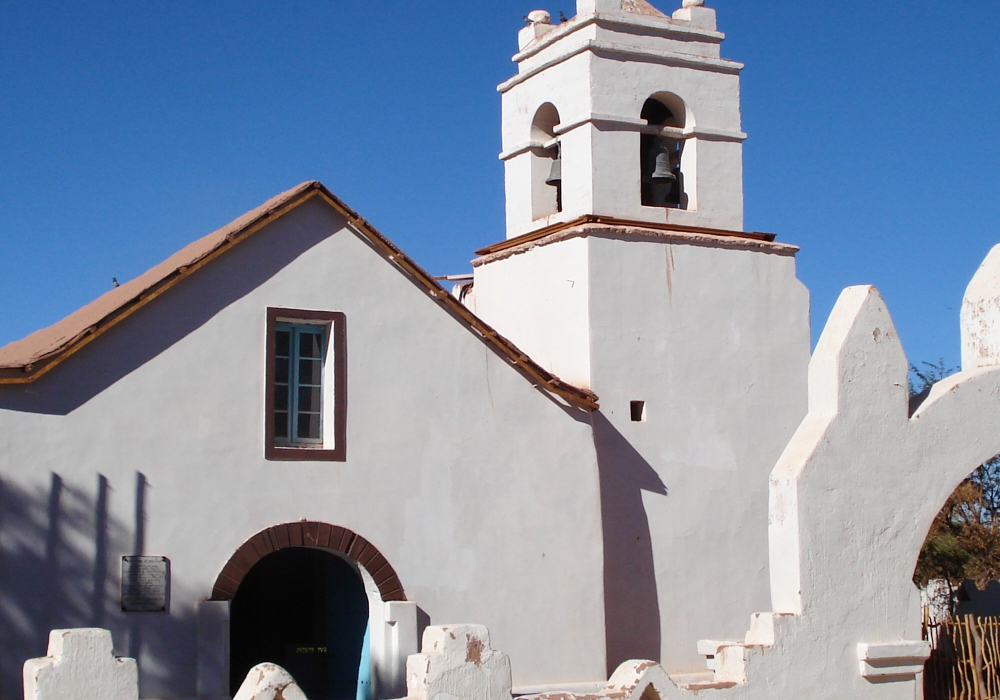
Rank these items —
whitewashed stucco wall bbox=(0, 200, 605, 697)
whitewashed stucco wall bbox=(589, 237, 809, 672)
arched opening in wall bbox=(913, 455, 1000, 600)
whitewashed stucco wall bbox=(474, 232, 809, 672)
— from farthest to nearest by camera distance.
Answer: arched opening in wall bbox=(913, 455, 1000, 600)
whitewashed stucco wall bbox=(589, 237, 809, 672)
whitewashed stucco wall bbox=(474, 232, 809, 672)
whitewashed stucco wall bbox=(0, 200, 605, 697)

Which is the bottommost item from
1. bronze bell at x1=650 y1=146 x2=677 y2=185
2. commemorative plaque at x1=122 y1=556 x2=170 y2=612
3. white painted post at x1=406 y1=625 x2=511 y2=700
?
white painted post at x1=406 y1=625 x2=511 y2=700

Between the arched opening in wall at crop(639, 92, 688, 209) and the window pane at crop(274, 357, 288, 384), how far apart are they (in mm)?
5350

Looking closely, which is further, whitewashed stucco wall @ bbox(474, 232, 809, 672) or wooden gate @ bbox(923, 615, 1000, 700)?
whitewashed stucco wall @ bbox(474, 232, 809, 672)

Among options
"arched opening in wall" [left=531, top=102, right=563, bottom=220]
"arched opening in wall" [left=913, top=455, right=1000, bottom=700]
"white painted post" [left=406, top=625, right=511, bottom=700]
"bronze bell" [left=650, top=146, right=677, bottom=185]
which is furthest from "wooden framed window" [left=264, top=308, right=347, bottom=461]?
"arched opening in wall" [left=913, top=455, right=1000, bottom=700]

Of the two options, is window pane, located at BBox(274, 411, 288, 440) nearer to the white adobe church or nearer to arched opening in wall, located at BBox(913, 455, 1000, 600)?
the white adobe church

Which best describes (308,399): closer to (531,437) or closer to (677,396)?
(531,437)

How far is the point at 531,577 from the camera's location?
43.4 ft

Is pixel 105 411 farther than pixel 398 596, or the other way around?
pixel 398 596

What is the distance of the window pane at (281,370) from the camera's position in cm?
1253

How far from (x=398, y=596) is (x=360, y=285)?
2.99 metres

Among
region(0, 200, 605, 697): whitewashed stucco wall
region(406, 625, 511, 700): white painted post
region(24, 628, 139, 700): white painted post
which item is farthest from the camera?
region(0, 200, 605, 697): whitewashed stucco wall

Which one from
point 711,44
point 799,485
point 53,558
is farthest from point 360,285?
point 711,44

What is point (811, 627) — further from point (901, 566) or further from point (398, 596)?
point (398, 596)

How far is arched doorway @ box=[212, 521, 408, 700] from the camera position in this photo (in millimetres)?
12211
